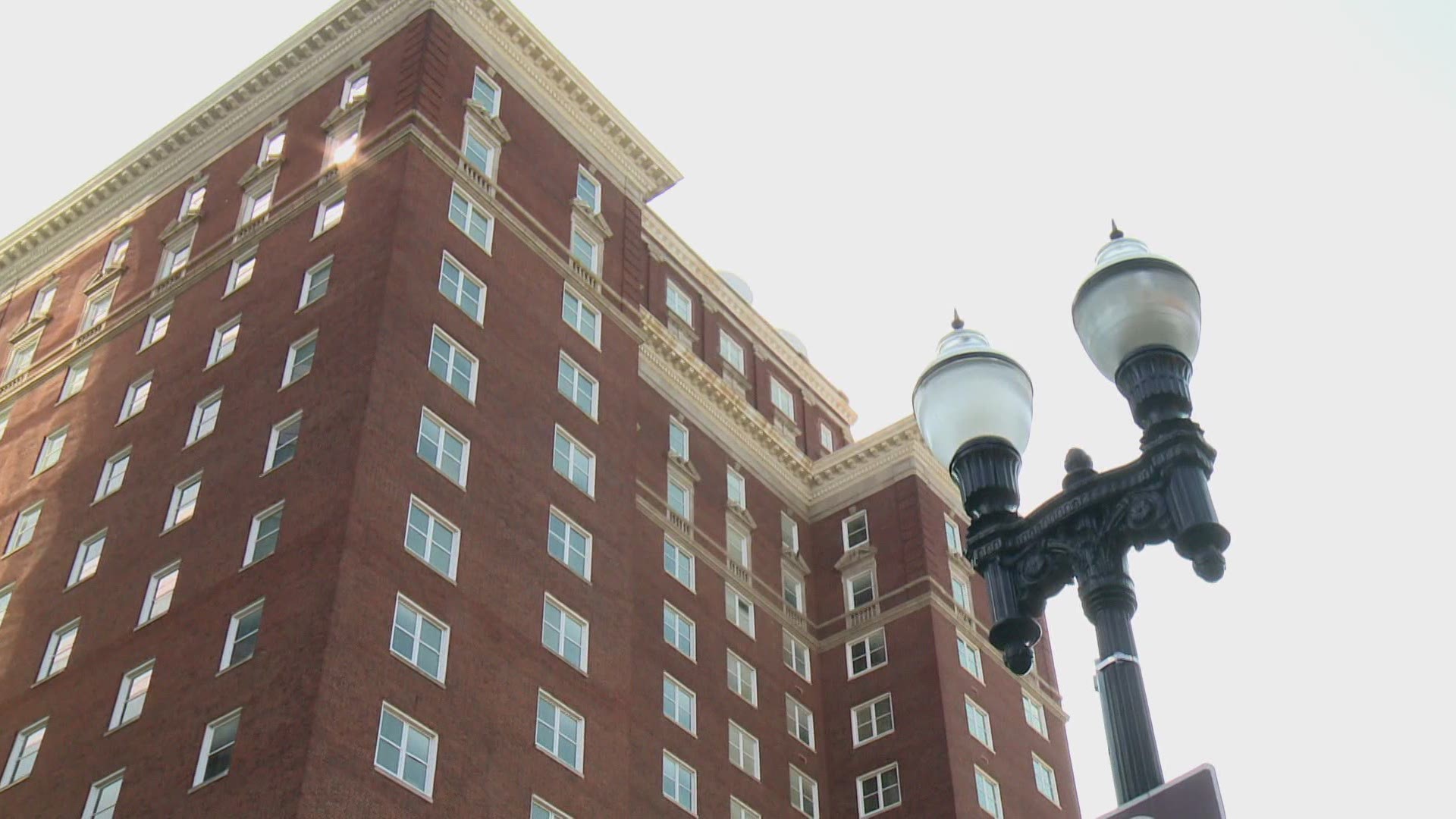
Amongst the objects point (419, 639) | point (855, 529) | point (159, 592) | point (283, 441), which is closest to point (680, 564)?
point (855, 529)

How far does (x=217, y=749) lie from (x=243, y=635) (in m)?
3.72

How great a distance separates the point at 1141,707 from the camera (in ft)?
35.4

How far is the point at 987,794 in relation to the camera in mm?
67000

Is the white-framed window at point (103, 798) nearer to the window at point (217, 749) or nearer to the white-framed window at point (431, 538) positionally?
the window at point (217, 749)

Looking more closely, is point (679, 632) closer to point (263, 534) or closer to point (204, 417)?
point (204, 417)

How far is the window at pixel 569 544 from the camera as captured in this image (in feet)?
169

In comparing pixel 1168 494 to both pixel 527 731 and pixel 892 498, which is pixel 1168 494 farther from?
pixel 892 498

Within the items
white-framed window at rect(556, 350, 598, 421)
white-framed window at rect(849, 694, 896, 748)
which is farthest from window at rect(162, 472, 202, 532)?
white-framed window at rect(849, 694, 896, 748)

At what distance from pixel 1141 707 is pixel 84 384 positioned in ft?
186

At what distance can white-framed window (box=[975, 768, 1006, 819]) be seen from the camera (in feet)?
217

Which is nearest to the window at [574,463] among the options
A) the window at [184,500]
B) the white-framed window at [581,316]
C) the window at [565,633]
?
the window at [565,633]

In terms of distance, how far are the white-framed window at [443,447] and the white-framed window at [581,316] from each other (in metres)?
10.1

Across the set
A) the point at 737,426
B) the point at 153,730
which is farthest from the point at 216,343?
the point at 737,426

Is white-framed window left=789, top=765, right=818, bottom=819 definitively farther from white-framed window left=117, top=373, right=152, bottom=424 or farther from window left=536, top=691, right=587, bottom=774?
white-framed window left=117, top=373, right=152, bottom=424
